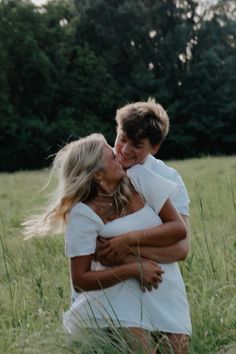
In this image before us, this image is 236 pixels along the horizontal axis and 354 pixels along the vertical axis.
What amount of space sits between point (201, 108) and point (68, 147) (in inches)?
1400

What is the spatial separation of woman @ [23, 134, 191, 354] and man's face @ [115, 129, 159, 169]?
0.16m

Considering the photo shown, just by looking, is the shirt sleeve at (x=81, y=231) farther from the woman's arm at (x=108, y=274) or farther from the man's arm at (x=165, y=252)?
the man's arm at (x=165, y=252)

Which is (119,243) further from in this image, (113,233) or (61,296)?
(61,296)

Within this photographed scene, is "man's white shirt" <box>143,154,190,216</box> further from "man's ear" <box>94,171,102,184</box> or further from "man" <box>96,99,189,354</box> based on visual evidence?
"man's ear" <box>94,171,102,184</box>

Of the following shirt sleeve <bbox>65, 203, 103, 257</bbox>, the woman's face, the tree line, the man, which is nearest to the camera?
shirt sleeve <bbox>65, 203, 103, 257</bbox>

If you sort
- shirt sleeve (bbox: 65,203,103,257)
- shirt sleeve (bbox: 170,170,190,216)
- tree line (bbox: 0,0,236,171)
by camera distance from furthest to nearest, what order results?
1. tree line (bbox: 0,0,236,171)
2. shirt sleeve (bbox: 170,170,190,216)
3. shirt sleeve (bbox: 65,203,103,257)

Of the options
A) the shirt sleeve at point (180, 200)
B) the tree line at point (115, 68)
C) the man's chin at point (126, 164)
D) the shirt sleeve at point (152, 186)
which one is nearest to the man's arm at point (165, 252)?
the shirt sleeve at point (152, 186)

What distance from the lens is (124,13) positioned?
38.4m

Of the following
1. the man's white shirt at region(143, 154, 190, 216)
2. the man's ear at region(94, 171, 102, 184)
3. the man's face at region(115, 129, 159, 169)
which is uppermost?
the man's face at region(115, 129, 159, 169)

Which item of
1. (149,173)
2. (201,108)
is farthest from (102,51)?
(149,173)

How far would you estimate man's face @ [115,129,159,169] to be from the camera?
3258mm

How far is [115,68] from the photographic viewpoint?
39.7 meters

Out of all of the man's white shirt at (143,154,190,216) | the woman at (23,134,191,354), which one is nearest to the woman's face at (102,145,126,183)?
Answer: the woman at (23,134,191,354)

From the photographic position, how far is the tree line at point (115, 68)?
122ft
